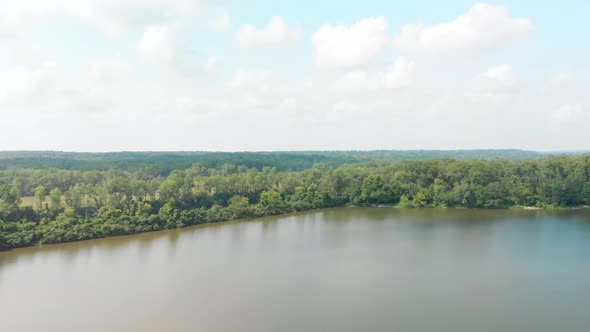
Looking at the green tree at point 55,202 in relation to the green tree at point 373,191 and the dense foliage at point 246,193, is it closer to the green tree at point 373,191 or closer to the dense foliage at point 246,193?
the dense foliage at point 246,193

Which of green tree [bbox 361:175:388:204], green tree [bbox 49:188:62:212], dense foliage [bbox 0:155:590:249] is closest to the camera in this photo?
dense foliage [bbox 0:155:590:249]

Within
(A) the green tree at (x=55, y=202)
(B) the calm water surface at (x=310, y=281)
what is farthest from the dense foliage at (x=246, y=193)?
(B) the calm water surface at (x=310, y=281)

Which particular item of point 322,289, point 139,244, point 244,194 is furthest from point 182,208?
point 322,289

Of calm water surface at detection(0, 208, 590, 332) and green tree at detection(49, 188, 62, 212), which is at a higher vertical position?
green tree at detection(49, 188, 62, 212)

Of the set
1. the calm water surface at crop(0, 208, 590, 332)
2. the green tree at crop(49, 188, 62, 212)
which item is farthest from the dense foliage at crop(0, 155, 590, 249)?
the calm water surface at crop(0, 208, 590, 332)

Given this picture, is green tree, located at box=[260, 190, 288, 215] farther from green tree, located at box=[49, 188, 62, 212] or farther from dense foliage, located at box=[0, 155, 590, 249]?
green tree, located at box=[49, 188, 62, 212]

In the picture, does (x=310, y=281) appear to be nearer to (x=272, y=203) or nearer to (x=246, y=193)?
(x=272, y=203)

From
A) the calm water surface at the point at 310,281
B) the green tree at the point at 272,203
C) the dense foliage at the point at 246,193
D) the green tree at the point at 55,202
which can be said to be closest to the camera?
the calm water surface at the point at 310,281

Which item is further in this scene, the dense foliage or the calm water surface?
the dense foliage
